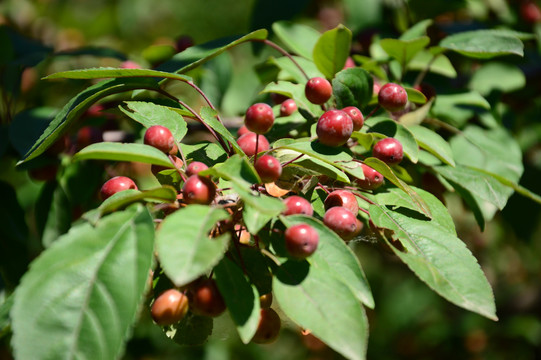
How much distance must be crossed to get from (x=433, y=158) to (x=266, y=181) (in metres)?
0.56

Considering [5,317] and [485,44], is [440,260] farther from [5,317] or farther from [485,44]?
[5,317]

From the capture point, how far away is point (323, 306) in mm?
786

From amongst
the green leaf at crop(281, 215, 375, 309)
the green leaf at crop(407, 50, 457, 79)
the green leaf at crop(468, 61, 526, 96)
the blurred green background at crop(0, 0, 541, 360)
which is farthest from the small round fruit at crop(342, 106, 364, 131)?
the green leaf at crop(468, 61, 526, 96)

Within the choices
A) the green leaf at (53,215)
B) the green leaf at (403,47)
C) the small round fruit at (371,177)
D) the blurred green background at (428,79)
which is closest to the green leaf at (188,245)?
the small round fruit at (371,177)

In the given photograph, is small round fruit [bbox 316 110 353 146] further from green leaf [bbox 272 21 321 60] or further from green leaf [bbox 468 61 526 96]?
green leaf [bbox 468 61 526 96]

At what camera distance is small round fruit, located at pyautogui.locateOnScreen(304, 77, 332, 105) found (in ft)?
3.76

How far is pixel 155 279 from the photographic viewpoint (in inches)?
37.9

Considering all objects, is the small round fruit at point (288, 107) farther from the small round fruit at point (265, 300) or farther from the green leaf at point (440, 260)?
the small round fruit at point (265, 300)

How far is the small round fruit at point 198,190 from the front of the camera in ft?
2.76

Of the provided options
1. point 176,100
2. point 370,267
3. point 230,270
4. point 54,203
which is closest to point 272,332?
point 230,270

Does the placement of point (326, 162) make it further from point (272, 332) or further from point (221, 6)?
point (221, 6)

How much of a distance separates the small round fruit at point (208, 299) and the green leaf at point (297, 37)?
92cm

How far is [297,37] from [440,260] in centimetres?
96

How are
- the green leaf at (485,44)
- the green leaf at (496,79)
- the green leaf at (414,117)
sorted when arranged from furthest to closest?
the green leaf at (496,79)
the green leaf at (414,117)
the green leaf at (485,44)
